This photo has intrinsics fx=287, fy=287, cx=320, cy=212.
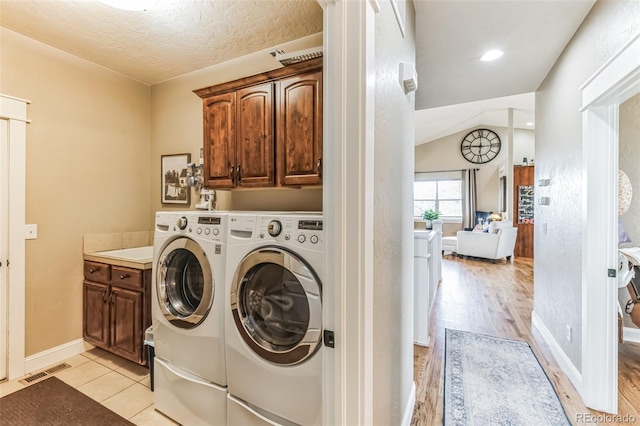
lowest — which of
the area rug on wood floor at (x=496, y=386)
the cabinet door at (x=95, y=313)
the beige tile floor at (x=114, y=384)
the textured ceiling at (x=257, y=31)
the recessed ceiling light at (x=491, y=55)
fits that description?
the beige tile floor at (x=114, y=384)

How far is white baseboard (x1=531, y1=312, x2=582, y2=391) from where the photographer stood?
2.05 meters

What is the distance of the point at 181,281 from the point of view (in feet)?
6.23

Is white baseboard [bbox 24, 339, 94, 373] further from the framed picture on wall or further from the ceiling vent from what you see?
the ceiling vent

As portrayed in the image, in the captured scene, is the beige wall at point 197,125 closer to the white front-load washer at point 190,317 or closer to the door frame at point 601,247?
the white front-load washer at point 190,317

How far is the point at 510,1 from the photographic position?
6.03 ft

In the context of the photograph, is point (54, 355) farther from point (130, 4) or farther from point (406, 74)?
point (406, 74)

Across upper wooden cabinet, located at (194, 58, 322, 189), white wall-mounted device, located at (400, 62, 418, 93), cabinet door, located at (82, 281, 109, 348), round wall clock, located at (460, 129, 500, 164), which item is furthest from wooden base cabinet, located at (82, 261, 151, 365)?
round wall clock, located at (460, 129, 500, 164)

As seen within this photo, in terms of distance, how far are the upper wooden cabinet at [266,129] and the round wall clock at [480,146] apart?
318 inches

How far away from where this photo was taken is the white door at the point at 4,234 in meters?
2.15

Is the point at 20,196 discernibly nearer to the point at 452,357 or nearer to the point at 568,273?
the point at 452,357

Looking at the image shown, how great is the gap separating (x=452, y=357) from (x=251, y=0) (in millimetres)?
3149

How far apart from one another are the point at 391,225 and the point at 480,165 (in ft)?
27.8


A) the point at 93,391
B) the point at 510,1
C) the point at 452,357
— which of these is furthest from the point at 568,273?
the point at 93,391

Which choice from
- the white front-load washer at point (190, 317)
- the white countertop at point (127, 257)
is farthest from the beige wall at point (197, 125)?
the white front-load washer at point (190, 317)
